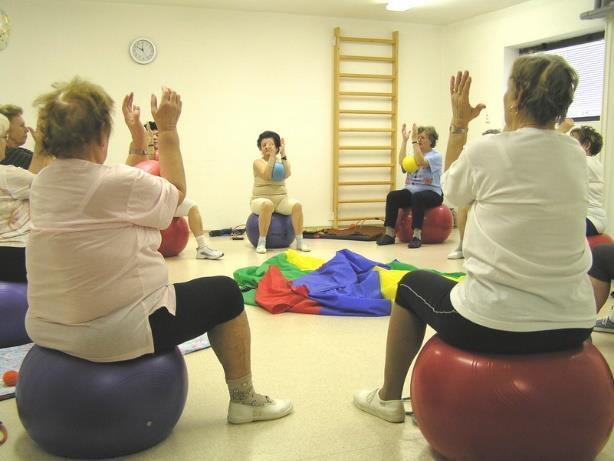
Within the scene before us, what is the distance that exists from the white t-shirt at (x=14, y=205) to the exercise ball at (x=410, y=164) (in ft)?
12.8

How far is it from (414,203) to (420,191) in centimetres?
14

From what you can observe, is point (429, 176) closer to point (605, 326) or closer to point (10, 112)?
point (605, 326)

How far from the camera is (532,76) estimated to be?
4.66ft

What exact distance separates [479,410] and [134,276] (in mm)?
1015

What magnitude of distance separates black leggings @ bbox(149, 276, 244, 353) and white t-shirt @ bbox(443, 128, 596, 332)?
758mm

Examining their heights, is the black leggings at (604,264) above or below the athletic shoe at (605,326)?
above

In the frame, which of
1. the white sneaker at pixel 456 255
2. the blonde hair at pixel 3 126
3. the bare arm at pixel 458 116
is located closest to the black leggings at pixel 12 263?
the blonde hair at pixel 3 126

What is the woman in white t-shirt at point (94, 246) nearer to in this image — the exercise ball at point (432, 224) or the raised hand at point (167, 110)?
the raised hand at point (167, 110)

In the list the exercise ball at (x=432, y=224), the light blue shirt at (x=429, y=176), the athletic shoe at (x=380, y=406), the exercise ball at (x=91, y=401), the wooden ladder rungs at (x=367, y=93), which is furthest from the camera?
the wooden ladder rungs at (x=367, y=93)

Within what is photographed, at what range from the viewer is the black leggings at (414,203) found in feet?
18.3

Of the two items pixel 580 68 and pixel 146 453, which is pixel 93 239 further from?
pixel 580 68

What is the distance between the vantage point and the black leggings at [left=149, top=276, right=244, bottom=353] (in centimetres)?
162

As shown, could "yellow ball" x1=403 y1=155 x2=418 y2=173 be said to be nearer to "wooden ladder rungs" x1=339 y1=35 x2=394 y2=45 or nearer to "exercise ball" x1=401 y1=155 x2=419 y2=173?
"exercise ball" x1=401 y1=155 x2=419 y2=173

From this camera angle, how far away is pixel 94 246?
148 cm
